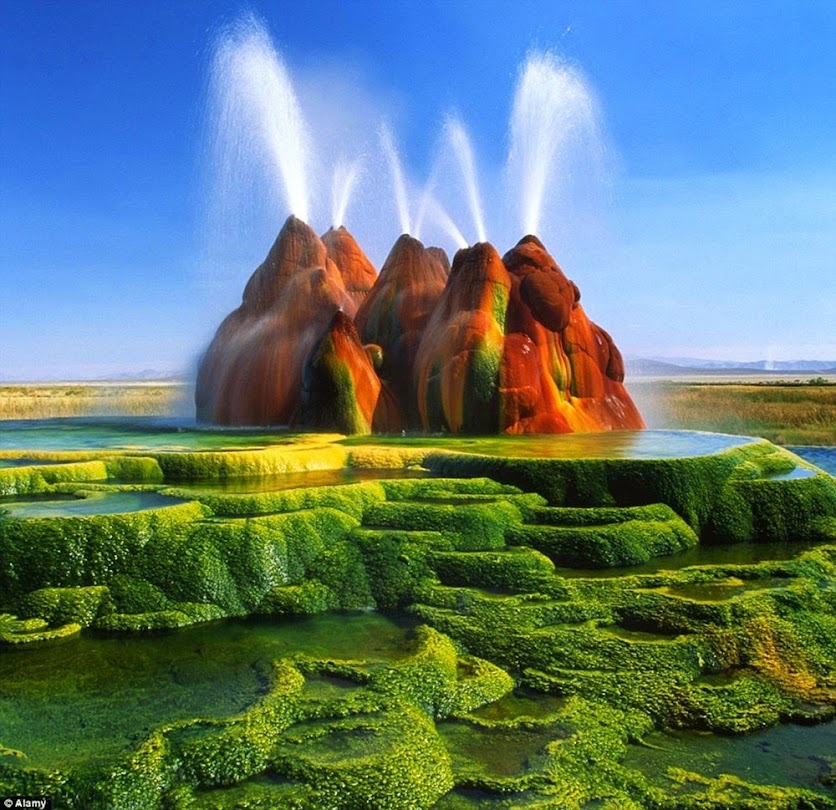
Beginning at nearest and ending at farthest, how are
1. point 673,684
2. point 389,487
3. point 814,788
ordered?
point 814,788, point 673,684, point 389,487

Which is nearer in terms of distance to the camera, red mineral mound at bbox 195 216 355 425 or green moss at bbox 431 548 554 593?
green moss at bbox 431 548 554 593

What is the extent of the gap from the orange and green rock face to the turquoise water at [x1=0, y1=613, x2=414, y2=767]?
1686 centimetres

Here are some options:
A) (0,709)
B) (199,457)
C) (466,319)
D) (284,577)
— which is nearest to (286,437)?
(199,457)

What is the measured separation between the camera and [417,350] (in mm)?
32750

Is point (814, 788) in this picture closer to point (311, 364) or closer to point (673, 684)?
point (673, 684)

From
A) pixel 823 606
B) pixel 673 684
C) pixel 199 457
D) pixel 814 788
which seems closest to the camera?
pixel 814 788

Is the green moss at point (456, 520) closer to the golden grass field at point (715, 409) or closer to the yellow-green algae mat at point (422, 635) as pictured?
the yellow-green algae mat at point (422, 635)

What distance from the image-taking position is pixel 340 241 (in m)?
42.9

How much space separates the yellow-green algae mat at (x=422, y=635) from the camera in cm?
820

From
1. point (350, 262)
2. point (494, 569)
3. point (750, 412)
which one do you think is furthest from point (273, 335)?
point (750, 412)

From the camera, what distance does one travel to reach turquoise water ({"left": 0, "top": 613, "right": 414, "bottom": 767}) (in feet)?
28.6

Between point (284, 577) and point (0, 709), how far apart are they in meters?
5.29

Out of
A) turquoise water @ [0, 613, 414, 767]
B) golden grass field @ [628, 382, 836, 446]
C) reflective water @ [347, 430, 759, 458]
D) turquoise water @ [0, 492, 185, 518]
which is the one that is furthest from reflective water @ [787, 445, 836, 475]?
turquoise water @ [0, 492, 185, 518]

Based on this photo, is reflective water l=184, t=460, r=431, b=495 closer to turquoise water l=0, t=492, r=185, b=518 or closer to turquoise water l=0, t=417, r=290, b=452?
turquoise water l=0, t=492, r=185, b=518
